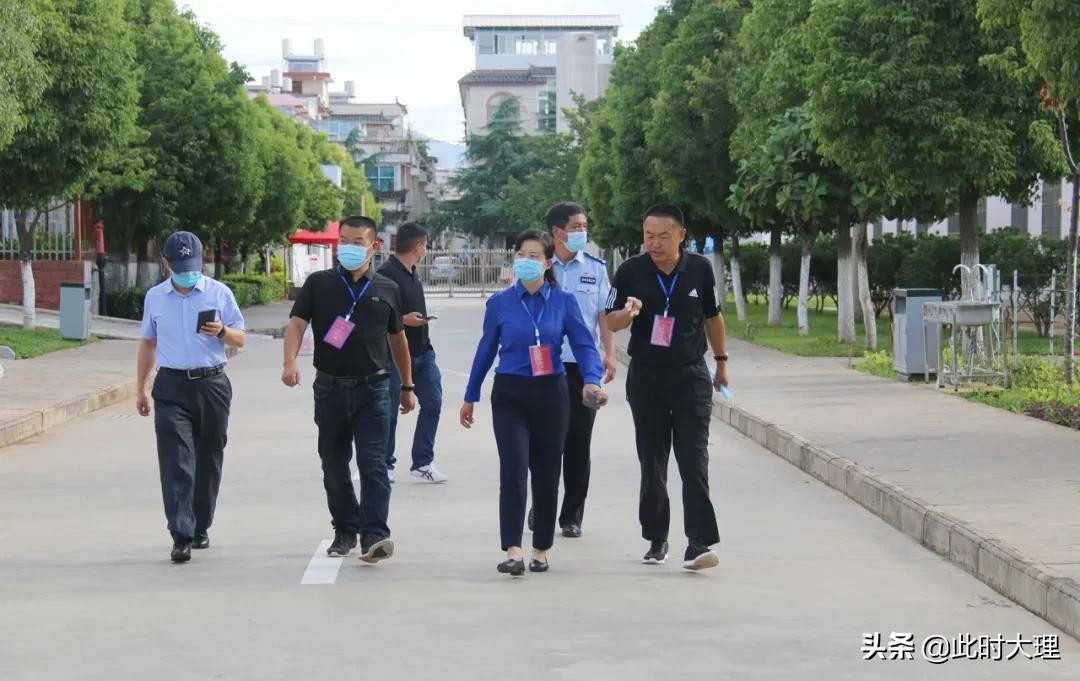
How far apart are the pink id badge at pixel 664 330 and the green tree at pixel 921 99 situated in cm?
1438

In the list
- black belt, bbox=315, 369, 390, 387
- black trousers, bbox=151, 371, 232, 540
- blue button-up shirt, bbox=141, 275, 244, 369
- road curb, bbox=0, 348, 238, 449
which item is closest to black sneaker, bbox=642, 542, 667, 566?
black belt, bbox=315, 369, 390, 387

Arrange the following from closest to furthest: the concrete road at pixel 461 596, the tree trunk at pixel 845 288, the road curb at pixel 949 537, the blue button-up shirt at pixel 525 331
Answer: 1. the concrete road at pixel 461 596
2. the road curb at pixel 949 537
3. the blue button-up shirt at pixel 525 331
4. the tree trunk at pixel 845 288

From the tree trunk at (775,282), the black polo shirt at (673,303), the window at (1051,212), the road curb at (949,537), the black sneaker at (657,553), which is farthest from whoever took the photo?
the window at (1051,212)

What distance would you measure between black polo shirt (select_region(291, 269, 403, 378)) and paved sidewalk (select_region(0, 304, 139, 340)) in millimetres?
25680

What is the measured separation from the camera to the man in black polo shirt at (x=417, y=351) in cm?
1248

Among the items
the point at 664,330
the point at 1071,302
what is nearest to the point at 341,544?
the point at 664,330

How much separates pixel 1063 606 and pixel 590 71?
112771 mm

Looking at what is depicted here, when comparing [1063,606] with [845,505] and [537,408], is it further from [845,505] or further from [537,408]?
[845,505]

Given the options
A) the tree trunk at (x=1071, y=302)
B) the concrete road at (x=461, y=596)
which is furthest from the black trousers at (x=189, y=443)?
the tree trunk at (x=1071, y=302)

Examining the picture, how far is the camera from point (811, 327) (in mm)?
38438

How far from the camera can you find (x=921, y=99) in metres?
23.4

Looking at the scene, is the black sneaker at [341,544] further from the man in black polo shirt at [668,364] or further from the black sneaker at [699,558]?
the black sneaker at [699,558]

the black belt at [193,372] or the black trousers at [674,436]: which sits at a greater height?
the black belt at [193,372]

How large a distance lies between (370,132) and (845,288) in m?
148
